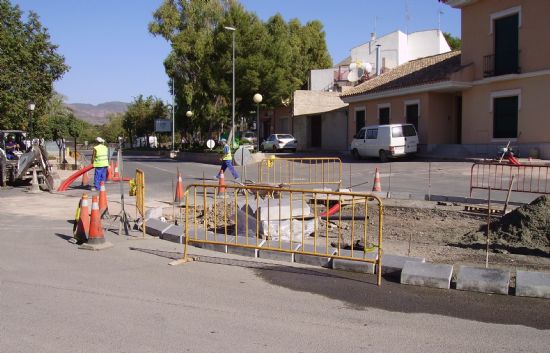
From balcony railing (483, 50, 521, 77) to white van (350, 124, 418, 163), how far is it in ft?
15.3

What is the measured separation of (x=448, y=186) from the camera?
17.0m

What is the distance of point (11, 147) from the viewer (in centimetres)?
1972

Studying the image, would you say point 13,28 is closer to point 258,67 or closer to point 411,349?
point 258,67

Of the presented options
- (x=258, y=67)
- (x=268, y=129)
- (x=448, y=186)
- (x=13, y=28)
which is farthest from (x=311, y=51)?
(x=448, y=186)

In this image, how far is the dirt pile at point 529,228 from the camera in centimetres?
813

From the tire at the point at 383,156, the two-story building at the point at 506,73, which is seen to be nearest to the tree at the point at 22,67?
the tire at the point at 383,156

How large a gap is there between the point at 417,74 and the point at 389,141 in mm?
6374

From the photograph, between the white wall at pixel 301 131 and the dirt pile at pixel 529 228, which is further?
the white wall at pixel 301 131

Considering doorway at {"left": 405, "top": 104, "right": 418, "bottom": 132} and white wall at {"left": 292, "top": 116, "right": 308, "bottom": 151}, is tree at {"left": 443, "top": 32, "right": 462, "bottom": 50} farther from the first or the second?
doorway at {"left": 405, "top": 104, "right": 418, "bottom": 132}

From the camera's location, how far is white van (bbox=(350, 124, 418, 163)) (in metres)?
26.0

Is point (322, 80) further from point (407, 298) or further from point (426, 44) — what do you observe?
point (407, 298)

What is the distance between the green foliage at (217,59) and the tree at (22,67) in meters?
11.2

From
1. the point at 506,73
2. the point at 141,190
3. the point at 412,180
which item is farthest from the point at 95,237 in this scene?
the point at 506,73

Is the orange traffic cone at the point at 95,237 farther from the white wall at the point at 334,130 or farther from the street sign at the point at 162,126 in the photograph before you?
the street sign at the point at 162,126
